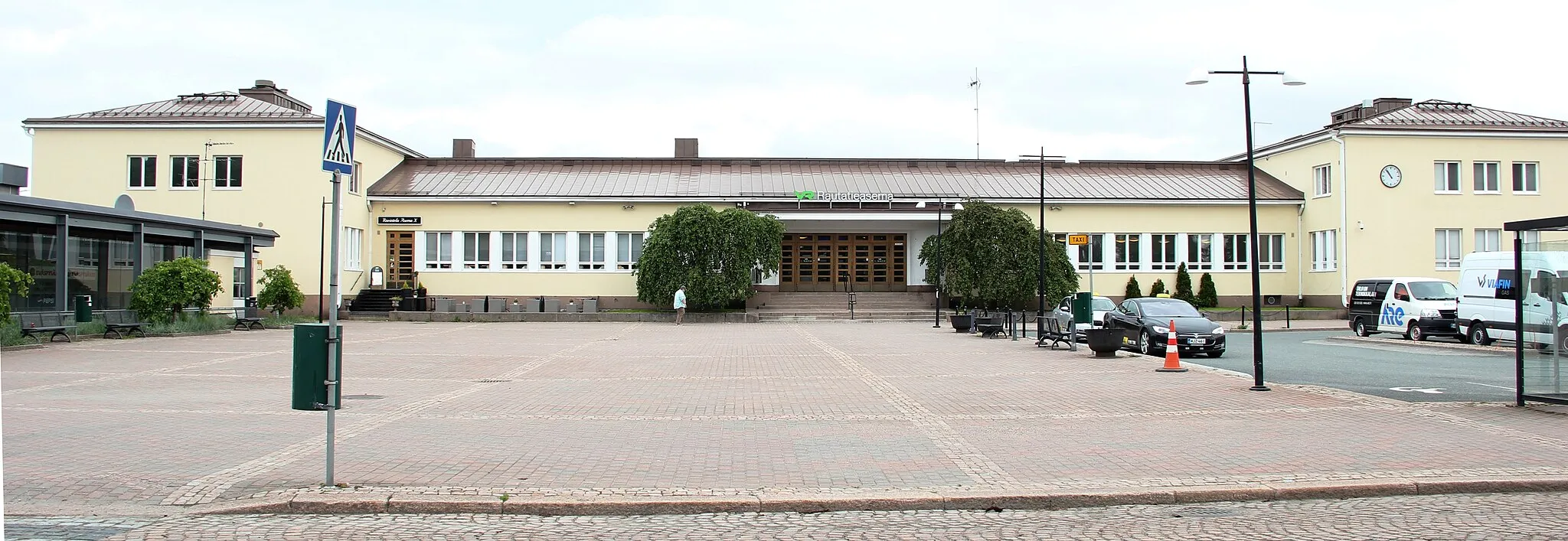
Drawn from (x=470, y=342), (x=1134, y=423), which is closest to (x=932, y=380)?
(x=1134, y=423)

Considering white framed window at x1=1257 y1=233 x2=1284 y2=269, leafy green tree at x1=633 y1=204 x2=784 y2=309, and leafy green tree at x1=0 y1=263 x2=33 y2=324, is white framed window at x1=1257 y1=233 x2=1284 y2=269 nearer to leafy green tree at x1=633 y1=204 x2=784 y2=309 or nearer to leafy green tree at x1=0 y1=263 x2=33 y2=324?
leafy green tree at x1=633 y1=204 x2=784 y2=309

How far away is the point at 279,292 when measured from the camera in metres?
A: 33.9

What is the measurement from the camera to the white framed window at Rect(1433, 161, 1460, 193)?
133ft

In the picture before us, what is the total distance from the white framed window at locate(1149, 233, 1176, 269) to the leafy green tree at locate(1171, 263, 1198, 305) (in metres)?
0.88

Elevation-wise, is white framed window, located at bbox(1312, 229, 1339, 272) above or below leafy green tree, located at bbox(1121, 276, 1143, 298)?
above

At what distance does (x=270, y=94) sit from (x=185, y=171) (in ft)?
19.1

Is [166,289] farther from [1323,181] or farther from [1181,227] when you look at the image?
[1323,181]

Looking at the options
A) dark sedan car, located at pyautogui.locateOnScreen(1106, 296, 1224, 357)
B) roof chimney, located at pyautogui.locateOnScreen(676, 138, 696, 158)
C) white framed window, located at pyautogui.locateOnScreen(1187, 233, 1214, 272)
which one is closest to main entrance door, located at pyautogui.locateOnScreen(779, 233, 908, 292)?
roof chimney, located at pyautogui.locateOnScreen(676, 138, 696, 158)

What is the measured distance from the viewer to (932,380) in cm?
1547

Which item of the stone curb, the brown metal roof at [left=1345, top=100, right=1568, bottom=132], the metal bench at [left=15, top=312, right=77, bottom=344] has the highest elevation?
the brown metal roof at [left=1345, top=100, right=1568, bottom=132]

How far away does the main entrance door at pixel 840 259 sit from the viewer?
1797 inches

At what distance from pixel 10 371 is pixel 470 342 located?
33.1 feet

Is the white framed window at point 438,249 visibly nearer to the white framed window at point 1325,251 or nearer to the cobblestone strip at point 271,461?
the cobblestone strip at point 271,461

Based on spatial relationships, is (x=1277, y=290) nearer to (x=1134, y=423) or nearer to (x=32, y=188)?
(x=1134, y=423)
